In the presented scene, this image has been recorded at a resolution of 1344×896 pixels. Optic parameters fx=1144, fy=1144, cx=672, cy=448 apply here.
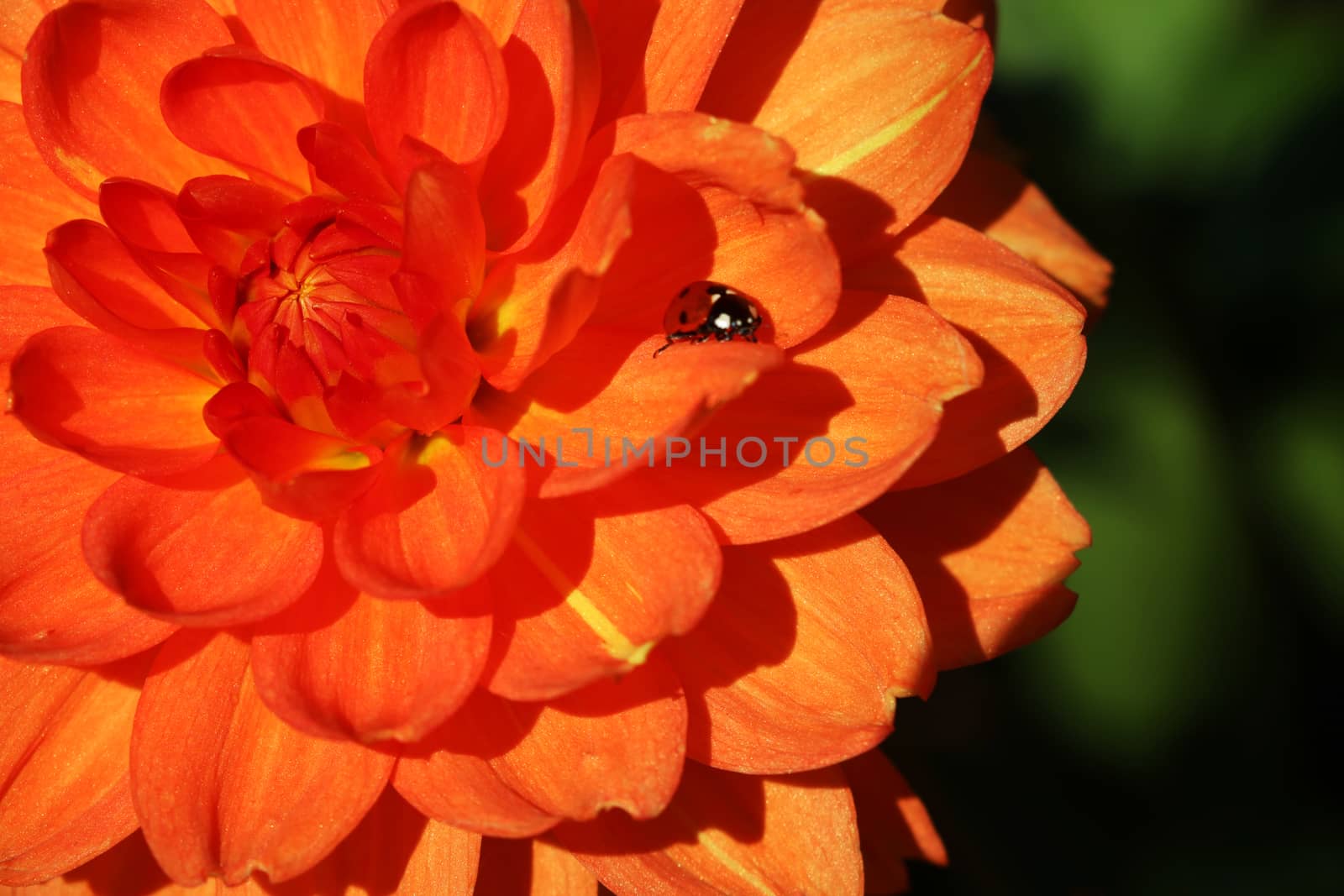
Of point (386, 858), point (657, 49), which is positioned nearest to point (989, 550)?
point (657, 49)

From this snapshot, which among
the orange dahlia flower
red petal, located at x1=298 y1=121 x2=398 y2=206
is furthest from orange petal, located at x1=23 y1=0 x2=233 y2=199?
red petal, located at x1=298 y1=121 x2=398 y2=206

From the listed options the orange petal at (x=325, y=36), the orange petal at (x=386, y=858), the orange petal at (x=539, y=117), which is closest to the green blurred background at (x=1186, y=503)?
the orange petal at (x=386, y=858)

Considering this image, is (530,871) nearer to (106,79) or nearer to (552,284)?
(552,284)

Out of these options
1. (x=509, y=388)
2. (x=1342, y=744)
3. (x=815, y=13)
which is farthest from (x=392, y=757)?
(x=1342, y=744)

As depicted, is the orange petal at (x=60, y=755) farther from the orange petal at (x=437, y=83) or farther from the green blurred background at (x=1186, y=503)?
the green blurred background at (x=1186, y=503)

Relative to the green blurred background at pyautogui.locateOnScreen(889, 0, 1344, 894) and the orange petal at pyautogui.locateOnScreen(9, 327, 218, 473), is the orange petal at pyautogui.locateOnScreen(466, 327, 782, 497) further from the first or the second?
the green blurred background at pyautogui.locateOnScreen(889, 0, 1344, 894)

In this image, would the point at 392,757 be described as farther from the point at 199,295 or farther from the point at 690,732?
the point at 199,295
